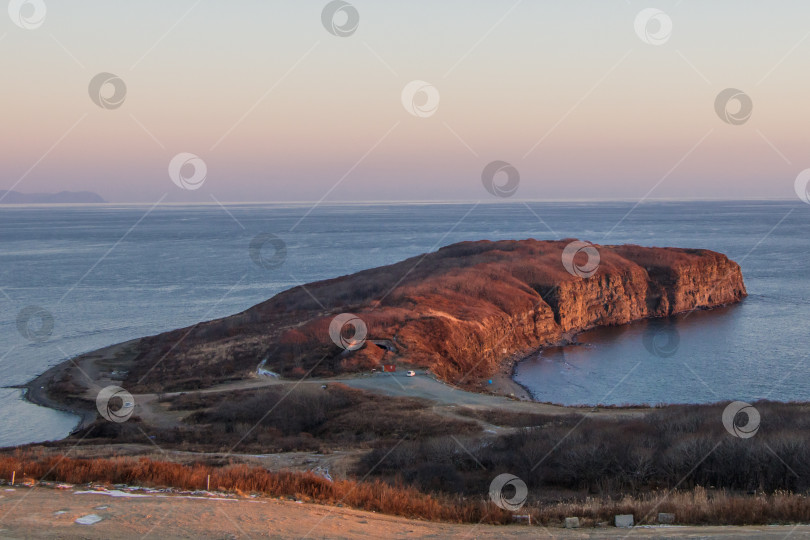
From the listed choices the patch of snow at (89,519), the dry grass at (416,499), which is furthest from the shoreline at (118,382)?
the patch of snow at (89,519)

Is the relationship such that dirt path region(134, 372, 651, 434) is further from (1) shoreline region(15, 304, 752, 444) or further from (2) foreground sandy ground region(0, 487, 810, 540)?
(2) foreground sandy ground region(0, 487, 810, 540)

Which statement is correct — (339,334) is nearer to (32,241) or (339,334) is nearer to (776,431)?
(776,431)

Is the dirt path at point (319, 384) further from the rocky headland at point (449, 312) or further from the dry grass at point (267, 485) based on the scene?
the dry grass at point (267, 485)

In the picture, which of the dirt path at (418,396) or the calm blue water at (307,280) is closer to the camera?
the dirt path at (418,396)

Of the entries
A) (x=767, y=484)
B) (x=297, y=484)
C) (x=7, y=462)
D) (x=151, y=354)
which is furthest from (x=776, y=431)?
(x=151, y=354)

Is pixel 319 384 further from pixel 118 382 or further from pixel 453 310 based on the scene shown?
pixel 453 310

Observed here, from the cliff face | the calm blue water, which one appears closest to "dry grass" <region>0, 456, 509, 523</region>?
the calm blue water
